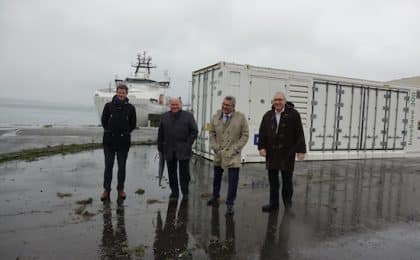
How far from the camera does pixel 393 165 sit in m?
10.8

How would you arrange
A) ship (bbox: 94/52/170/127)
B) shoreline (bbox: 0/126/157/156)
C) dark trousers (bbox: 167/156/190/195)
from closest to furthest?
dark trousers (bbox: 167/156/190/195) < shoreline (bbox: 0/126/157/156) < ship (bbox: 94/52/170/127)

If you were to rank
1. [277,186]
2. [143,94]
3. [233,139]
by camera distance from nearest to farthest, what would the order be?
[233,139]
[277,186]
[143,94]

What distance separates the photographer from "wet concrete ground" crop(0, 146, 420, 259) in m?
3.71

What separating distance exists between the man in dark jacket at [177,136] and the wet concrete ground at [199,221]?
557 mm

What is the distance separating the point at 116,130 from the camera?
5.59 meters

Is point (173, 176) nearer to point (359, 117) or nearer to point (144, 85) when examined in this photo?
point (359, 117)

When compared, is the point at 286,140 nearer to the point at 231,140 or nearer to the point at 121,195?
the point at 231,140

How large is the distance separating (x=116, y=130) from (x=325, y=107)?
7499 mm

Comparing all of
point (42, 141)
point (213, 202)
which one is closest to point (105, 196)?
point (213, 202)

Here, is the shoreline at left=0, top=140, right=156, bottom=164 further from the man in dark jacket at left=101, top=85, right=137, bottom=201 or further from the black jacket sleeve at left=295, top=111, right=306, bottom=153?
the black jacket sleeve at left=295, top=111, right=306, bottom=153

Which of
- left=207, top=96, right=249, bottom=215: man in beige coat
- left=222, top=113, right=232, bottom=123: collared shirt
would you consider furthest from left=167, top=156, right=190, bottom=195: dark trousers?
left=222, top=113, right=232, bottom=123: collared shirt

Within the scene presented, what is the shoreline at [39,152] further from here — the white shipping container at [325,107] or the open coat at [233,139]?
the open coat at [233,139]

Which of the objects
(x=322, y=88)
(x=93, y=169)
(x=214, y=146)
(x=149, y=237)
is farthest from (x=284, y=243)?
(x=322, y=88)

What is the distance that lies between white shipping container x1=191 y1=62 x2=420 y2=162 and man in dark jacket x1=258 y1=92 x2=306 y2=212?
4.32m
